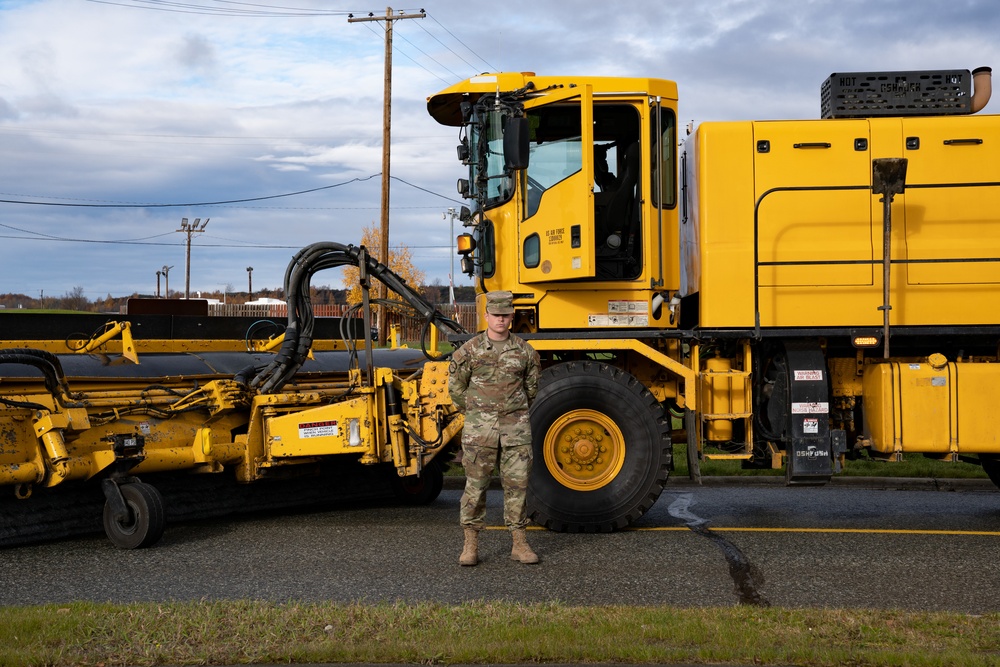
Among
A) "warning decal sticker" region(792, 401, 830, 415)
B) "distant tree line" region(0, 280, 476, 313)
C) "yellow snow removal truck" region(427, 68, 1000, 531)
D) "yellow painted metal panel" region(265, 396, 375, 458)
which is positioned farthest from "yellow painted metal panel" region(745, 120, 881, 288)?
"distant tree line" region(0, 280, 476, 313)

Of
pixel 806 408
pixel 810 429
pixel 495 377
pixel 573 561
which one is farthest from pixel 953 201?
pixel 573 561

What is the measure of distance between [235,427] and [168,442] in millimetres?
677

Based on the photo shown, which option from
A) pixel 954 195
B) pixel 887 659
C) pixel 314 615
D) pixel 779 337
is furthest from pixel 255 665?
pixel 954 195

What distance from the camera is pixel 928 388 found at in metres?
8.45

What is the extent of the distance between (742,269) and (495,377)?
8.05ft

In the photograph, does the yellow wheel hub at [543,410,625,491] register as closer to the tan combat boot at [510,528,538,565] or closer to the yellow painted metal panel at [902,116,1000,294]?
the tan combat boot at [510,528,538,565]

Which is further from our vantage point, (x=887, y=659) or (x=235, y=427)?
(x=235, y=427)

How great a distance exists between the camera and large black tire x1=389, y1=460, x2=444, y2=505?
10227 mm

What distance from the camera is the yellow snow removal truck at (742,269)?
8.41 meters

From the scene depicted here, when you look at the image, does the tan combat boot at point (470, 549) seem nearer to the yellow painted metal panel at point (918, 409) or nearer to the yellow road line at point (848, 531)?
the yellow road line at point (848, 531)

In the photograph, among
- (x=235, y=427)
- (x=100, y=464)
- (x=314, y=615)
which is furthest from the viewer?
(x=235, y=427)

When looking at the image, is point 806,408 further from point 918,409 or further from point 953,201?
point 953,201

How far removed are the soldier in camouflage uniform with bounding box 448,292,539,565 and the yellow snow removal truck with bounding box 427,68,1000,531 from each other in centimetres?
85

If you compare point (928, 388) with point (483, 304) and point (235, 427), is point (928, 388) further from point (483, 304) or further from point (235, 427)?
point (235, 427)
